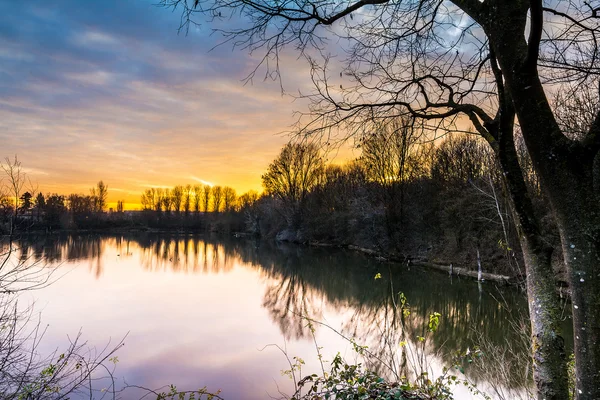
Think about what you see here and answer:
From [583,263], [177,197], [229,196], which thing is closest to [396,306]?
[583,263]

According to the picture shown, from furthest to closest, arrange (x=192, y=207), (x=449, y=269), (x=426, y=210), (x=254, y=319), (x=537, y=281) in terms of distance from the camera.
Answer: (x=192, y=207), (x=426, y=210), (x=449, y=269), (x=254, y=319), (x=537, y=281)

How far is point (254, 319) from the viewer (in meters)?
11.1

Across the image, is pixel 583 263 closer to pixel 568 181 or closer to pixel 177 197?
pixel 568 181

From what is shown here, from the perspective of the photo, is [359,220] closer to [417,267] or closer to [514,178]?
[417,267]

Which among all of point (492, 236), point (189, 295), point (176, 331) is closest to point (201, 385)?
point (176, 331)

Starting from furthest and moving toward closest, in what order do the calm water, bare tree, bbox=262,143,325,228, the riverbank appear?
bare tree, bbox=262,143,325,228 < the riverbank < the calm water

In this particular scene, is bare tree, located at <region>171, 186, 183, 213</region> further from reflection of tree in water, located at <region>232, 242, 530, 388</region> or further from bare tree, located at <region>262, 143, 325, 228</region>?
reflection of tree in water, located at <region>232, 242, 530, 388</region>

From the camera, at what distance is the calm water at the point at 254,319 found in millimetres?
6980

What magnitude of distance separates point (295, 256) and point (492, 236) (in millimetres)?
14838

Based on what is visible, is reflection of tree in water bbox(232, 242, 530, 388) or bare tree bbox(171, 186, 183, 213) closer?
reflection of tree in water bbox(232, 242, 530, 388)

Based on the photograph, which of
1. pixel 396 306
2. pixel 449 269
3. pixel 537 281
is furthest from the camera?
pixel 449 269

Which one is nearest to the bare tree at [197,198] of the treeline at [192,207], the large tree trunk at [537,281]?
the treeline at [192,207]

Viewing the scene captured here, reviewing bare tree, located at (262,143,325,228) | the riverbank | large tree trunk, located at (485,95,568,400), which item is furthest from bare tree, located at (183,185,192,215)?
large tree trunk, located at (485,95,568,400)

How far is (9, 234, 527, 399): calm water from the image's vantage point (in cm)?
698
